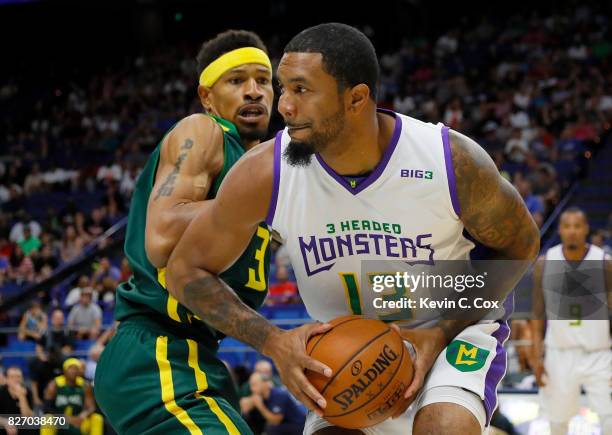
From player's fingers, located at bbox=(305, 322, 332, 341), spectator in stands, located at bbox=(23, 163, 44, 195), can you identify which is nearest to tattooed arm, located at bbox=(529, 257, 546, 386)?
player's fingers, located at bbox=(305, 322, 332, 341)

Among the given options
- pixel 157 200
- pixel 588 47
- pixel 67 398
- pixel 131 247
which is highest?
pixel 157 200

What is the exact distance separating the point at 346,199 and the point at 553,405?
445cm

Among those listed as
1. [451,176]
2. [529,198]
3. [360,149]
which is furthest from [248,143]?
[529,198]

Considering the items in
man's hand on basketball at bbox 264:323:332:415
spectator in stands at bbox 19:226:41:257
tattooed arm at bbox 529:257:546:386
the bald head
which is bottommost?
spectator in stands at bbox 19:226:41:257

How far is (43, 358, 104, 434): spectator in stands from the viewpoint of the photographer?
7188 mm

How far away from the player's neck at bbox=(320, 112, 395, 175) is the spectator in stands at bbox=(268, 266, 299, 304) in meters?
6.98

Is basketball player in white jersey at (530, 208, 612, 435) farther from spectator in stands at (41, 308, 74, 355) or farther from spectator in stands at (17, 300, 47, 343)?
spectator in stands at (17, 300, 47, 343)

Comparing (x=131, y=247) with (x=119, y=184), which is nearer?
(x=131, y=247)

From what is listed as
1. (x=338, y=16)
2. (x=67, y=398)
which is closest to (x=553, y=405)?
(x=67, y=398)

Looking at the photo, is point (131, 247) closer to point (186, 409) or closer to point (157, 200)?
point (157, 200)

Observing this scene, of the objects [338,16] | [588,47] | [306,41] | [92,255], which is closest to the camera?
[306,41]

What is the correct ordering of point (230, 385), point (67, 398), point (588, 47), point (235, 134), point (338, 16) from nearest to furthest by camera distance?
point (230, 385) < point (235, 134) < point (67, 398) < point (588, 47) < point (338, 16)

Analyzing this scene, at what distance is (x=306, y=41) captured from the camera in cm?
279

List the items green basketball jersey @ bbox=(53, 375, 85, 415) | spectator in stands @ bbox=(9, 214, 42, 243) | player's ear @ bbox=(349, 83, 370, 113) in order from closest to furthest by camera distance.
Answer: player's ear @ bbox=(349, 83, 370, 113)
green basketball jersey @ bbox=(53, 375, 85, 415)
spectator in stands @ bbox=(9, 214, 42, 243)
